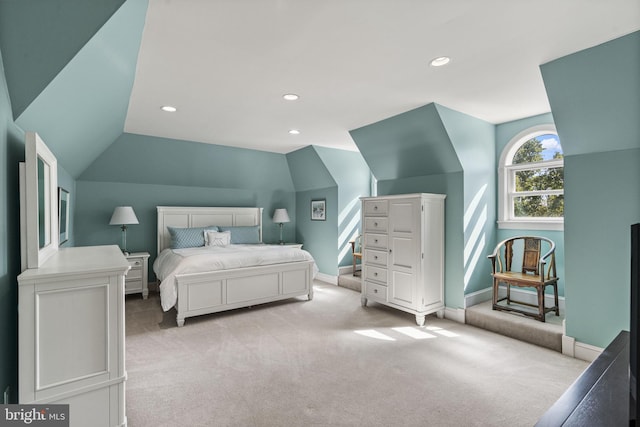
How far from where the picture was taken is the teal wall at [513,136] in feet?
12.0

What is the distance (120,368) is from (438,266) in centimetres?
345

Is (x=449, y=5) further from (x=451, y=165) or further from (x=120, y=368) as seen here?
(x=120, y=368)

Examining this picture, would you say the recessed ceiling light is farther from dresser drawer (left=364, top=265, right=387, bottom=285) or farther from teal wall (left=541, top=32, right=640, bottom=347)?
dresser drawer (left=364, top=265, right=387, bottom=285)

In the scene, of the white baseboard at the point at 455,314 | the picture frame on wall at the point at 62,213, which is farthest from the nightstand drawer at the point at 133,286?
the white baseboard at the point at 455,314

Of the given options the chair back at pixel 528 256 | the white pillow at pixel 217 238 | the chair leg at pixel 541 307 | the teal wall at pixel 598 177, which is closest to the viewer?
the teal wall at pixel 598 177

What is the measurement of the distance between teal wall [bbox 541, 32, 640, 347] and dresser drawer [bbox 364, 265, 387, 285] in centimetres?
193

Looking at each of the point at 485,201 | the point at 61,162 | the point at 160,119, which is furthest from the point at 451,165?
the point at 61,162

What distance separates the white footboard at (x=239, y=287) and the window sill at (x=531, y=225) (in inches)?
112

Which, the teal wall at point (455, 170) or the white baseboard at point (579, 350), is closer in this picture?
the white baseboard at point (579, 350)

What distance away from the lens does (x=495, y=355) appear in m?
2.84

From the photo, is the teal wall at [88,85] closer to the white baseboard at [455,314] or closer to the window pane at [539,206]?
the white baseboard at [455,314]

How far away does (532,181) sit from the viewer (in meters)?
3.90

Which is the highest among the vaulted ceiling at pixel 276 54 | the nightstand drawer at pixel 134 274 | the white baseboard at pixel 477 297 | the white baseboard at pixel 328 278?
the vaulted ceiling at pixel 276 54

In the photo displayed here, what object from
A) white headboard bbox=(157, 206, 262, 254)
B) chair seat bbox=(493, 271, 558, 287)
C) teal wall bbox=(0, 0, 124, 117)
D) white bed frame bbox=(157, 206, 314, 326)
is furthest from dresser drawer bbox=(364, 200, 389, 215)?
teal wall bbox=(0, 0, 124, 117)
